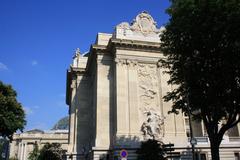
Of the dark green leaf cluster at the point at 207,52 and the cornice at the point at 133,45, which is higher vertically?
the cornice at the point at 133,45

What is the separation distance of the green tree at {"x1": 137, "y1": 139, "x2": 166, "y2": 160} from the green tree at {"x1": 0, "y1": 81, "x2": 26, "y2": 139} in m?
18.6

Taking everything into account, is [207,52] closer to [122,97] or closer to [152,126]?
[152,126]

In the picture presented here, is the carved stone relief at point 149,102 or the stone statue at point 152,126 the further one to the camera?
the carved stone relief at point 149,102

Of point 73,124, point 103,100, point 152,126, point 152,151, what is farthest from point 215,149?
point 73,124

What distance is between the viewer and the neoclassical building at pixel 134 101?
31188 millimetres

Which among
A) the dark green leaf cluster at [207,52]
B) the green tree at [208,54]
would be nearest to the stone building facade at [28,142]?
the green tree at [208,54]

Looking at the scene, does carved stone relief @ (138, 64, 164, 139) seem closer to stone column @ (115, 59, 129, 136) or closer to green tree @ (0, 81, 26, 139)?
stone column @ (115, 59, 129, 136)

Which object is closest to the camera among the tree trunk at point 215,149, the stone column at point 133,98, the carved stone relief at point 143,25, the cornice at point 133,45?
the tree trunk at point 215,149

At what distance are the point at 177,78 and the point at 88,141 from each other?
999 inches

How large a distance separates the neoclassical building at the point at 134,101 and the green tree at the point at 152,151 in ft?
14.2

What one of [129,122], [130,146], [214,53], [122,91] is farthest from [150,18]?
[214,53]

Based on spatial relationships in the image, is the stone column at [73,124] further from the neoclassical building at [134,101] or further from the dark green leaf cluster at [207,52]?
the dark green leaf cluster at [207,52]

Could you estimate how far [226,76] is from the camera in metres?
18.1

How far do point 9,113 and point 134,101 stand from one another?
16.3 m
